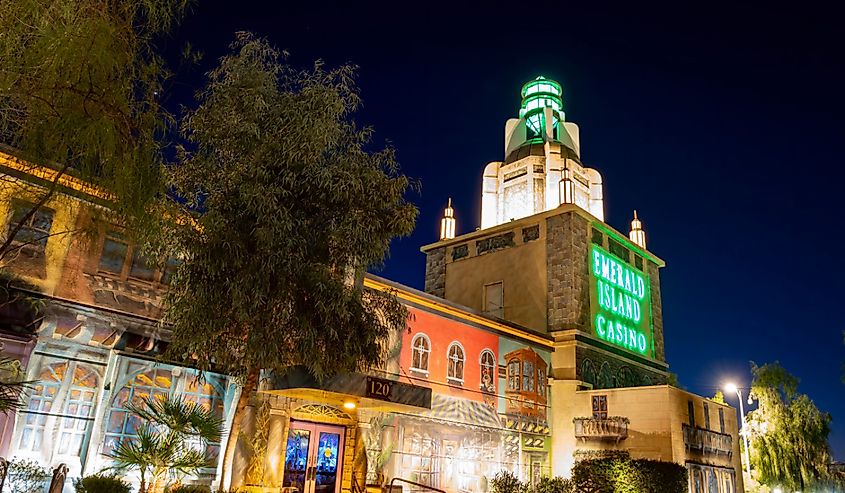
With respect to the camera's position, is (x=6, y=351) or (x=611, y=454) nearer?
(x=6, y=351)

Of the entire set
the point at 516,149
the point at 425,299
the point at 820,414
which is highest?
the point at 516,149

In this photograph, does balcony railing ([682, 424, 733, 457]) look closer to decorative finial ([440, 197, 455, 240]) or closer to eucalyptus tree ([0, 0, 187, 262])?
decorative finial ([440, 197, 455, 240])

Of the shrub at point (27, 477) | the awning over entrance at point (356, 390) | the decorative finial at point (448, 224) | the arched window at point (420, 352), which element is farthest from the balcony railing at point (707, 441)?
the shrub at point (27, 477)

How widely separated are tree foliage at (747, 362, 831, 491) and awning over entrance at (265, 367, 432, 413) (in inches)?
772

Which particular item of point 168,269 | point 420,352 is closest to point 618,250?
point 420,352

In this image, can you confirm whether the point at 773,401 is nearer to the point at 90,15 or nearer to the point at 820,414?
the point at 820,414

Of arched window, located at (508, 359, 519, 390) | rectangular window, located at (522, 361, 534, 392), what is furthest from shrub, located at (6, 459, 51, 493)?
rectangular window, located at (522, 361, 534, 392)

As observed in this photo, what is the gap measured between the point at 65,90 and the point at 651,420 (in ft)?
70.0

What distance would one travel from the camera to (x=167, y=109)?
7488 mm

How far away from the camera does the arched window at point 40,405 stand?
1173 cm

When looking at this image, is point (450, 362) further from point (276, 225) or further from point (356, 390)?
point (276, 225)

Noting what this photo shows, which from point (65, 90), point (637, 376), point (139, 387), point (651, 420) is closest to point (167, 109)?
point (65, 90)

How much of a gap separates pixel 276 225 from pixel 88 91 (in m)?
4.55

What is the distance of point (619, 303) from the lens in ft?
96.8
